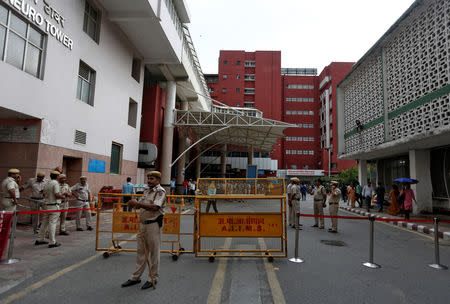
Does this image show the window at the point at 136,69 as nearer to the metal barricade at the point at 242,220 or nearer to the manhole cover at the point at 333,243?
the metal barricade at the point at 242,220

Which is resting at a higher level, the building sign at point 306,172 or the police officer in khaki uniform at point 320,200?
the building sign at point 306,172

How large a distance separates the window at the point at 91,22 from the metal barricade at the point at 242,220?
31.4 feet

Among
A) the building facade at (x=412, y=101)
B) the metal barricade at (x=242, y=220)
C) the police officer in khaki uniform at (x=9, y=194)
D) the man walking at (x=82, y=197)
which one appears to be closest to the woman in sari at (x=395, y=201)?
the building facade at (x=412, y=101)

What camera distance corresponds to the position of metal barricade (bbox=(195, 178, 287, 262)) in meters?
5.39

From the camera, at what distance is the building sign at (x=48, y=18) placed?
7907mm

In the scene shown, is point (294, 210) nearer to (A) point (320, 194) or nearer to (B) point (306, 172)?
(A) point (320, 194)

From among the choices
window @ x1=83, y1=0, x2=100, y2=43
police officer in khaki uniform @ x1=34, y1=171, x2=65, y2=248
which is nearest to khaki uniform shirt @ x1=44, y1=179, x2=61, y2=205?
police officer in khaki uniform @ x1=34, y1=171, x2=65, y2=248

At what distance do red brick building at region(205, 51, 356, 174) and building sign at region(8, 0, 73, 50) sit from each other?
144 ft

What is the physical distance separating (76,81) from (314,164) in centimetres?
5216

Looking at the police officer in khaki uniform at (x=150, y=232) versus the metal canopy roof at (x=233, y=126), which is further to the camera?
the metal canopy roof at (x=233, y=126)

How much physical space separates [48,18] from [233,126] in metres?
13.7

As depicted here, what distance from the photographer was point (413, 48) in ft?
42.9

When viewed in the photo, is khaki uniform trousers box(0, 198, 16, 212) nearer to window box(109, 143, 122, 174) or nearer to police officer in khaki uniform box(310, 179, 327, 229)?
window box(109, 143, 122, 174)

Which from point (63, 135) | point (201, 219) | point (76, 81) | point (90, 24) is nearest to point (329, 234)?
point (201, 219)
